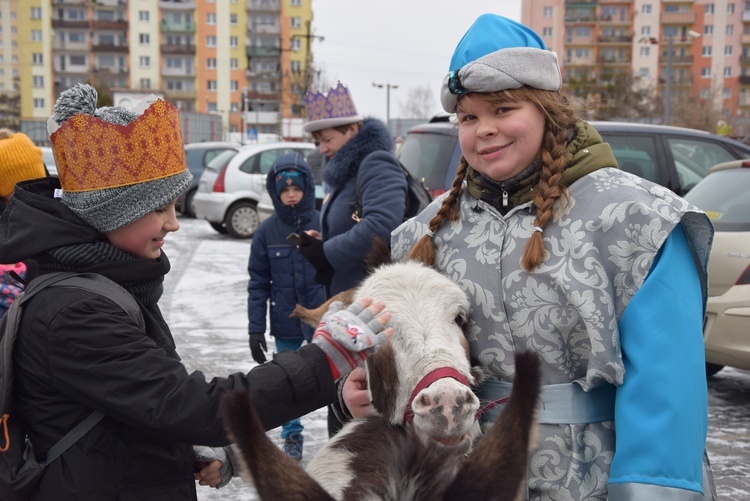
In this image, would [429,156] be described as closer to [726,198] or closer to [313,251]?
[726,198]

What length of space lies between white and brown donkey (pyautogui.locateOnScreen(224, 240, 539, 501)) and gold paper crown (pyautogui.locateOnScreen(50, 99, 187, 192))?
59cm

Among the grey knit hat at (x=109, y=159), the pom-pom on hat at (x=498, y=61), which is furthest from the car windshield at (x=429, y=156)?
the grey knit hat at (x=109, y=159)

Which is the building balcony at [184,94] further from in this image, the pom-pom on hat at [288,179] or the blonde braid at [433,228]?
the blonde braid at [433,228]

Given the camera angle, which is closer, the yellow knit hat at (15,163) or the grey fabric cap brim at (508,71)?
the grey fabric cap brim at (508,71)

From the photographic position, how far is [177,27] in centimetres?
8900

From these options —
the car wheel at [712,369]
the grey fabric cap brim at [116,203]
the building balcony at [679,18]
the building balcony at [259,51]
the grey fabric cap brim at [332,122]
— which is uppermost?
the building balcony at [679,18]

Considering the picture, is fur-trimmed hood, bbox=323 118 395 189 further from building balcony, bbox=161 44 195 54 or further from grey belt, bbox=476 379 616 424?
building balcony, bbox=161 44 195 54

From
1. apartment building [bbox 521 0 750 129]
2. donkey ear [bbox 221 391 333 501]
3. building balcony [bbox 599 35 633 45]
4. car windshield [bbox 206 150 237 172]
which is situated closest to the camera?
donkey ear [bbox 221 391 333 501]

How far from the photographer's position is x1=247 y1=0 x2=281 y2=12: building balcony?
90.4 m

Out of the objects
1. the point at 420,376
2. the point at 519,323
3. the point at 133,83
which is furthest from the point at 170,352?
the point at 133,83

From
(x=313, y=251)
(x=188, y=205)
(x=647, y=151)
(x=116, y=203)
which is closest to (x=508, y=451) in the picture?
(x=116, y=203)

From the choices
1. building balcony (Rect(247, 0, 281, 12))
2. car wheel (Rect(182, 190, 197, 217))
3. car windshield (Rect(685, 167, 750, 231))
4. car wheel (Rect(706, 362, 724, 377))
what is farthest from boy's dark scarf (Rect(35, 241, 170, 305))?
building balcony (Rect(247, 0, 281, 12))

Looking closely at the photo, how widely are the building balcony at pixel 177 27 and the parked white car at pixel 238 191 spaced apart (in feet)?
258

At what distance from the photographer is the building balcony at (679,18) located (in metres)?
89.9
